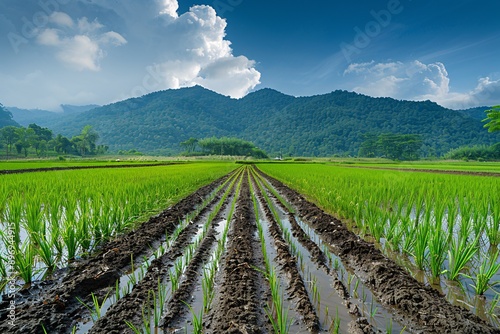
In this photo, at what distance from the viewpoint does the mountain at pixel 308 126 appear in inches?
5281

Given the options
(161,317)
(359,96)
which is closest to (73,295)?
(161,317)

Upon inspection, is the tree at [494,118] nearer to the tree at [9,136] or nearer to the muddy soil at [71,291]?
the muddy soil at [71,291]

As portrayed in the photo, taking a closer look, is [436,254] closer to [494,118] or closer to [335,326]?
[335,326]

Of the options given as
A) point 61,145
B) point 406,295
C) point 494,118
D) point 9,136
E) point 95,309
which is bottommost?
point 95,309

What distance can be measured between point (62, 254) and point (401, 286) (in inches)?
166

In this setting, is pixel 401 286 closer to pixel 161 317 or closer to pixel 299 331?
pixel 299 331

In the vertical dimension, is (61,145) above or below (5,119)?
below

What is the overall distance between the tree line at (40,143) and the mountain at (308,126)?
3944 cm

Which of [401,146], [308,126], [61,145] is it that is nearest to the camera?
[61,145]

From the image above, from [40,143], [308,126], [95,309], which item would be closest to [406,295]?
[95,309]

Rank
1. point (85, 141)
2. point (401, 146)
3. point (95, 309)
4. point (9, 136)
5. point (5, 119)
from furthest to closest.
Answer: point (5, 119)
point (401, 146)
point (85, 141)
point (9, 136)
point (95, 309)

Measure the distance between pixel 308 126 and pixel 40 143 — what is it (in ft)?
432

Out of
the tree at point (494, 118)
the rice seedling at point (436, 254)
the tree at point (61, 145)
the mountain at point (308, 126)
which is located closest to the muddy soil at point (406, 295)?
the rice seedling at point (436, 254)

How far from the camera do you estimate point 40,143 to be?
7744 centimetres
